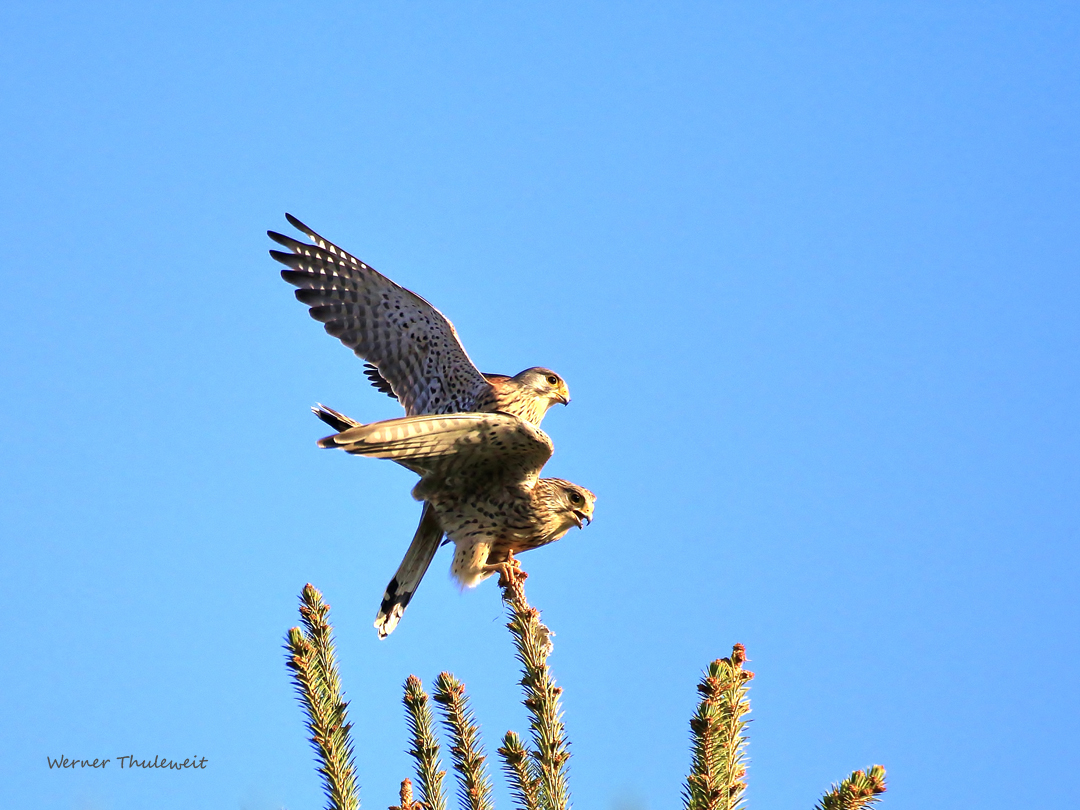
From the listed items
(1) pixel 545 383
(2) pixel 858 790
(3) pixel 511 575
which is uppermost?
(1) pixel 545 383

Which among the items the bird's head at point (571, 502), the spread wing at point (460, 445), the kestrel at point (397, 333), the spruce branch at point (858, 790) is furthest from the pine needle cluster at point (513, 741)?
the kestrel at point (397, 333)

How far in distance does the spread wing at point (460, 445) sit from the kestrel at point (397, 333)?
1005mm

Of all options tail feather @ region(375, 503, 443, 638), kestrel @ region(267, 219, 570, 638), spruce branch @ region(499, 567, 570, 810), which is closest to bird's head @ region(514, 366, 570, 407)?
kestrel @ region(267, 219, 570, 638)

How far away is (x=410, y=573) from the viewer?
5.39 meters

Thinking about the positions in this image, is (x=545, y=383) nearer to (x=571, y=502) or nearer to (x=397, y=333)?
(x=397, y=333)

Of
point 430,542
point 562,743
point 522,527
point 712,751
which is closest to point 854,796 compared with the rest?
point 712,751

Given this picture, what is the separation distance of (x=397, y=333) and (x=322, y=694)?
139 inches

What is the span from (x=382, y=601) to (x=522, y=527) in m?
0.93

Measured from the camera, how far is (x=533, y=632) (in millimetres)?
3006

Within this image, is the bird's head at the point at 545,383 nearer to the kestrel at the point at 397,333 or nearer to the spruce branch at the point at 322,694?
the kestrel at the point at 397,333

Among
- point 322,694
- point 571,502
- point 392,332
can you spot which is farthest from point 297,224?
point 322,694

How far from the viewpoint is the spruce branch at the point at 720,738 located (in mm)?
2288

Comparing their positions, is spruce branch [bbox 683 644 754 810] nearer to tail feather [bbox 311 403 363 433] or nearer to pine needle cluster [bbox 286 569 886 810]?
pine needle cluster [bbox 286 569 886 810]

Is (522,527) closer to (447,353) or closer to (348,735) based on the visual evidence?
(447,353)
